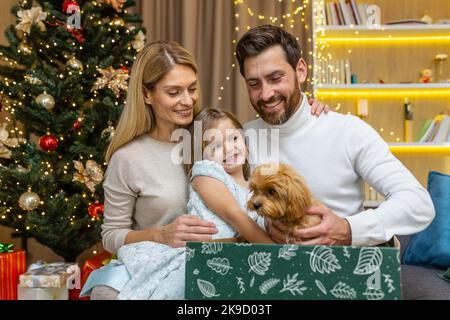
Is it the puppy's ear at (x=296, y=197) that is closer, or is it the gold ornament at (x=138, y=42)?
the puppy's ear at (x=296, y=197)

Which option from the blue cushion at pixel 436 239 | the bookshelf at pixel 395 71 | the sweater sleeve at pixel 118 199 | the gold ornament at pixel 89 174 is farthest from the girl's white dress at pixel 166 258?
the bookshelf at pixel 395 71

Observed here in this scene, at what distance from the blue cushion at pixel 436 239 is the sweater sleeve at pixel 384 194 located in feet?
2.39

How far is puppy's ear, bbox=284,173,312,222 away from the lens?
146 cm

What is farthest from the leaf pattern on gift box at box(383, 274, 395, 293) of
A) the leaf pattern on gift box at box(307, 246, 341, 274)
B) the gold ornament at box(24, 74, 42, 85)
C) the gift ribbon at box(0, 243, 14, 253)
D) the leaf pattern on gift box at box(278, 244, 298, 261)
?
the gift ribbon at box(0, 243, 14, 253)

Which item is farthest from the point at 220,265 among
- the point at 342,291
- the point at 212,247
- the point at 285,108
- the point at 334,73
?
the point at 334,73

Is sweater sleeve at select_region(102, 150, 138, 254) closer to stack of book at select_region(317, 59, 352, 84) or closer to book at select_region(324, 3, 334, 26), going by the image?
stack of book at select_region(317, 59, 352, 84)

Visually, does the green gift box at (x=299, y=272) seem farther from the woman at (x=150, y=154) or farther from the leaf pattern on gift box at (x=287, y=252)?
the woman at (x=150, y=154)

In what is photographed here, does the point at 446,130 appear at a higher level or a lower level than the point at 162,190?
higher

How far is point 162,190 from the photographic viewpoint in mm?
1877

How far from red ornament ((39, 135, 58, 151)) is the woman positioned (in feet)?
4.41

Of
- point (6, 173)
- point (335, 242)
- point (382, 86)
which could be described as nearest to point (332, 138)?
point (335, 242)

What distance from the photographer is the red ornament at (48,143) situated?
317 cm
